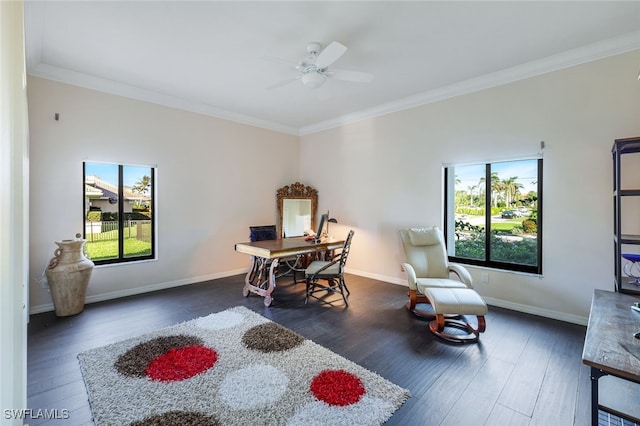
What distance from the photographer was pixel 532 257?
3482mm

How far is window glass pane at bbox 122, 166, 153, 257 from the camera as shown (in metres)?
4.12

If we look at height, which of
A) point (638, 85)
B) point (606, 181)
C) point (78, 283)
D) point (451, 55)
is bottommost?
point (78, 283)

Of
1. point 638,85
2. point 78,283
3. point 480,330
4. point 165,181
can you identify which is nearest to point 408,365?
point 480,330

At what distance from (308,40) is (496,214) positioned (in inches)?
129

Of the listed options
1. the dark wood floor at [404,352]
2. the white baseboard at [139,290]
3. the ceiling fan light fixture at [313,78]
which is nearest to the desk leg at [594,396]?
the dark wood floor at [404,352]

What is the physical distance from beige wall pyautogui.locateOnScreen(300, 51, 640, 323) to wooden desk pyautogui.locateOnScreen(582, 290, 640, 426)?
3.21 feet

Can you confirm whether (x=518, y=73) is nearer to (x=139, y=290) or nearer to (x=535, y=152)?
(x=535, y=152)

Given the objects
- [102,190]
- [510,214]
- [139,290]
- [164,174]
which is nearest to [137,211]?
[102,190]

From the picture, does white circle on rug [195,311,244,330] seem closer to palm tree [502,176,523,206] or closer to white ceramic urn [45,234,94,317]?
white ceramic urn [45,234,94,317]

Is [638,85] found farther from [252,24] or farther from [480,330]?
[252,24]

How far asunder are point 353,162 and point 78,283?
14.8 ft

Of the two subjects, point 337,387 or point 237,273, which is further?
point 237,273

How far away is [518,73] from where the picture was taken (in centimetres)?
342

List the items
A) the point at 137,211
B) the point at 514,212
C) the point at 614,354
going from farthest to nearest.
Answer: the point at 137,211, the point at 514,212, the point at 614,354
